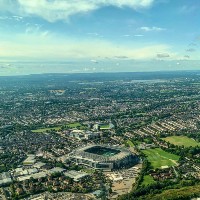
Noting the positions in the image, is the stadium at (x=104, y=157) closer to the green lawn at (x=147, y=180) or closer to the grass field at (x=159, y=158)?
the grass field at (x=159, y=158)

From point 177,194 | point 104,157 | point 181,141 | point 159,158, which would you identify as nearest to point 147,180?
point 177,194

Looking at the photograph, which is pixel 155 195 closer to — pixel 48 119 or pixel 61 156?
pixel 61 156

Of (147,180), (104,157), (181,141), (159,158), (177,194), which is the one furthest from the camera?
(181,141)

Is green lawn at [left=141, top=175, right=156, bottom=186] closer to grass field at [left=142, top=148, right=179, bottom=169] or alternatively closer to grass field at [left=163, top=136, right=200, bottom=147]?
grass field at [left=142, top=148, right=179, bottom=169]

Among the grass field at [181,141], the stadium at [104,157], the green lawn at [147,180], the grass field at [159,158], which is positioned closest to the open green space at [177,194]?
the green lawn at [147,180]

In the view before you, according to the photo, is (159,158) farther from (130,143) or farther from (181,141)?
(181,141)

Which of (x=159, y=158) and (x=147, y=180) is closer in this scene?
(x=147, y=180)

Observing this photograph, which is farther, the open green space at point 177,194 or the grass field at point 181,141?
the grass field at point 181,141
